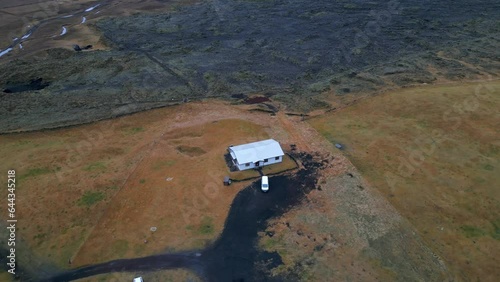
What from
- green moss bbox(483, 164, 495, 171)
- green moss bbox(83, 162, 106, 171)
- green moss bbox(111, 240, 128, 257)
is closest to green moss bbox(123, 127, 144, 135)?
green moss bbox(83, 162, 106, 171)

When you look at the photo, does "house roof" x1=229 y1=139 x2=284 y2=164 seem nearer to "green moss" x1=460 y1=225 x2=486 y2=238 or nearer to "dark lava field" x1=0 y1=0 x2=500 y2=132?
"dark lava field" x1=0 y1=0 x2=500 y2=132

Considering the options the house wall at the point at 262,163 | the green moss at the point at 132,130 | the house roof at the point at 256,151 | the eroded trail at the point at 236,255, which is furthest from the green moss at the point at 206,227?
the green moss at the point at 132,130

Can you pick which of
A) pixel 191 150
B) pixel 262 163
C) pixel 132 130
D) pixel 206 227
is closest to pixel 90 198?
pixel 191 150

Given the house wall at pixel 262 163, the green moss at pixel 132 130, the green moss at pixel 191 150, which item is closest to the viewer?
the house wall at pixel 262 163

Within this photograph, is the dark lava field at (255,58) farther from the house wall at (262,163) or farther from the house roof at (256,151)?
the house wall at (262,163)

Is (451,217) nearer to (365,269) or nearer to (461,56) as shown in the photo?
(365,269)

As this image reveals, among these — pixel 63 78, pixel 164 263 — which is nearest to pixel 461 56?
pixel 164 263
